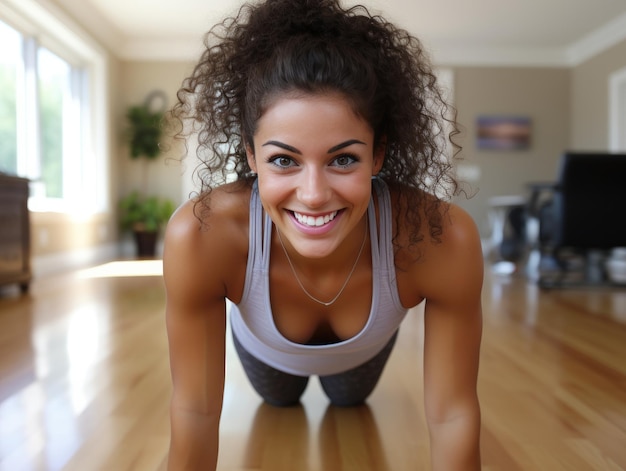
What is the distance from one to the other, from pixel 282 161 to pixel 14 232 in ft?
12.2

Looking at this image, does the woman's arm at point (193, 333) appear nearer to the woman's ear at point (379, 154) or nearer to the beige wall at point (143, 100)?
the woman's ear at point (379, 154)

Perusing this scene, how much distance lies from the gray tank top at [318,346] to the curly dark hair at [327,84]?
57mm

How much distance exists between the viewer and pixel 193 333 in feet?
3.34

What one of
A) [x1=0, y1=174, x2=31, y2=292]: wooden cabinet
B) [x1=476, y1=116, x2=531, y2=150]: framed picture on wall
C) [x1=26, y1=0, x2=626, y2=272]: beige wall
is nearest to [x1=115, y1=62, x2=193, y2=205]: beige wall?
[x1=26, y1=0, x2=626, y2=272]: beige wall

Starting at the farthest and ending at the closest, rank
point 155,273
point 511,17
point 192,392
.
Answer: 1. point 511,17
2. point 155,273
3. point 192,392

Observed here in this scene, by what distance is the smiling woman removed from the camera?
2.80ft

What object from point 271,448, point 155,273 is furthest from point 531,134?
point 271,448

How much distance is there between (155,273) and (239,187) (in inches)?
174

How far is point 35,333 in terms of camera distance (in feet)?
8.59

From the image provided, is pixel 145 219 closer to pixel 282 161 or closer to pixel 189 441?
pixel 189 441

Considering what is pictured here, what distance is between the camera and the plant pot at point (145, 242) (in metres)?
7.46

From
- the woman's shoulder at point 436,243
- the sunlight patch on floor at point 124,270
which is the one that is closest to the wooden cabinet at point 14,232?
the sunlight patch on floor at point 124,270

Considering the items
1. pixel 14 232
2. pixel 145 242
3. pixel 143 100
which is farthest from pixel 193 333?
pixel 143 100

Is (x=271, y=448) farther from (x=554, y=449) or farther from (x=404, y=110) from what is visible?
(x=404, y=110)
